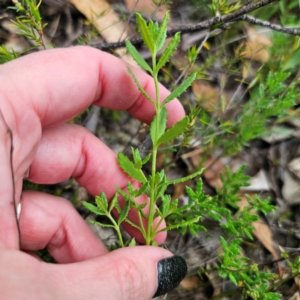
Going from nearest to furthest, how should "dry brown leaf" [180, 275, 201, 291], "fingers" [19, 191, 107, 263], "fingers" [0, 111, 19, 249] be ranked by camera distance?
"fingers" [0, 111, 19, 249]
"fingers" [19, 191, 107, 263]
"dry brown leaf" [180, 275, 201, 291]

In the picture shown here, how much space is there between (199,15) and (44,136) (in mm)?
1658

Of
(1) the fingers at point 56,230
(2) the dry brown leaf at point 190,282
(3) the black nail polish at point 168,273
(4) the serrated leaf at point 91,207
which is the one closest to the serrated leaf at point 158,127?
(4) the serrated leaf at point 91,207

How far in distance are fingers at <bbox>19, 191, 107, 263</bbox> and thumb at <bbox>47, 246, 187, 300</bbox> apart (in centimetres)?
60

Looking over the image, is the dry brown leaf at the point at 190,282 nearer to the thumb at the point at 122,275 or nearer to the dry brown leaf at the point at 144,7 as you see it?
the thumb at the point at 122,275

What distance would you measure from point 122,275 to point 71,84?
96 cm

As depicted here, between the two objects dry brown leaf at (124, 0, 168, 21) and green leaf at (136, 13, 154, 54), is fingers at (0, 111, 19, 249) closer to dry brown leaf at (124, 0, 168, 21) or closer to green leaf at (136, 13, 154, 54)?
green leaf at (136, 13, 154, 54)

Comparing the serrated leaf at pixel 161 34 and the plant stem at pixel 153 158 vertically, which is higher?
the serrated leaf at pixel 161 34

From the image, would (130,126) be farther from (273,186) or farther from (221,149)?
(273,186)

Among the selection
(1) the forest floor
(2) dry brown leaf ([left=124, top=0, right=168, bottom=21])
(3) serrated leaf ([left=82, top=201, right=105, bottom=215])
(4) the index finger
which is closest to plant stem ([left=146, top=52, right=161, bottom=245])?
(3) serrated leaf ([left=82, top=201, right=105, bottom=215])

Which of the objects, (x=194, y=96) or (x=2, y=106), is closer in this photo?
(x=2, y=106)

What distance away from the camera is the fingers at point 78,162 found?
2303 millimetres

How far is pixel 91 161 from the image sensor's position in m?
2.42

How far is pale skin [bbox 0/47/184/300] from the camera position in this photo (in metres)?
1.59

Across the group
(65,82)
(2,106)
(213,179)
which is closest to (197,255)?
(213,179)
